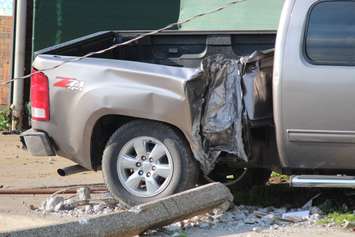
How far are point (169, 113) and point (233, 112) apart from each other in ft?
1.84

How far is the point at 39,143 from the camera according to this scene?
668 centimetres

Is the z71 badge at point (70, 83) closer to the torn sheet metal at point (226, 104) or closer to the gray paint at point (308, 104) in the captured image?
the torn sheet metal at point (226, 104)

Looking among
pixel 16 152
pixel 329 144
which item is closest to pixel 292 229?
pixel 329 144

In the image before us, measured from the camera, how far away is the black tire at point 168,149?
20.7ft

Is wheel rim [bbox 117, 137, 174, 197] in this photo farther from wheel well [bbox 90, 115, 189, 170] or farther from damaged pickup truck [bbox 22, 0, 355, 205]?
wheel well [bbox 90, 115, 189, 170]

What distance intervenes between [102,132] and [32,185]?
6.32 feet

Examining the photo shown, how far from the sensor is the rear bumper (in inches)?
263

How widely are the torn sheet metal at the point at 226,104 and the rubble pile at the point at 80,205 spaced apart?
1035mm

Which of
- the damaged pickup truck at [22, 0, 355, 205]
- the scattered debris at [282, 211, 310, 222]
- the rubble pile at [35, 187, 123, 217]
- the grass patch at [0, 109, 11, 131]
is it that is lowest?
the grass patch at [0, 109, 11, 131]

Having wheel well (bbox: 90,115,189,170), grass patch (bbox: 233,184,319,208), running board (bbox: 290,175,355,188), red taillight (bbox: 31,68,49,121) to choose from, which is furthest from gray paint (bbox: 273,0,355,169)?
red taillight (bbox: 31,68,49,121)

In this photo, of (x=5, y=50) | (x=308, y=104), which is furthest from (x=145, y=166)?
(x=5, y=50)

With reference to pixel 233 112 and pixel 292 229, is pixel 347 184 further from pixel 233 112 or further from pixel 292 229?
pixel 233 112

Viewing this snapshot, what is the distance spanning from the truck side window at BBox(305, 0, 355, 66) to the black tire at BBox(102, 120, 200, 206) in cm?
136

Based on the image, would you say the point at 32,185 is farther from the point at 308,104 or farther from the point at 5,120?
the point at 5,120
